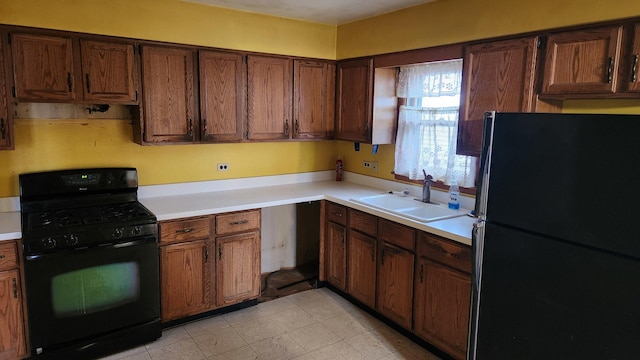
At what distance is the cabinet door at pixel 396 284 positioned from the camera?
2.98 metres

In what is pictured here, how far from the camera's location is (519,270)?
1630mm

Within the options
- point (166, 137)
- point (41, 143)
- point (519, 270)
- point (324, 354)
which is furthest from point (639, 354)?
point (41, 143)

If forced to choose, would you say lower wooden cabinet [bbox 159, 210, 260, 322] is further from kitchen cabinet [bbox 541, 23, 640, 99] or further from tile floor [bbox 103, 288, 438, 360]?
kitchen cabinet [bbox 541, 23, 640, 99]

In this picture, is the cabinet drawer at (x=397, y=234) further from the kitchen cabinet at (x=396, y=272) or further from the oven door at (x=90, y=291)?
the oven door at (x=90, y=291)

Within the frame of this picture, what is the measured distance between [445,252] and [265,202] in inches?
57.2

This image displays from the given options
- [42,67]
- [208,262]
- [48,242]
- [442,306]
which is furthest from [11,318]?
[442,306]

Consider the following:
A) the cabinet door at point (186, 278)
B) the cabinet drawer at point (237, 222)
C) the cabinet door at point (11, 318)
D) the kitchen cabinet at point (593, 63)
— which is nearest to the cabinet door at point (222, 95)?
the cabinet drawer at point (237, 222)

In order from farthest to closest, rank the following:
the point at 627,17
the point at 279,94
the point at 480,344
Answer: the point at 279,94 → the point at 627,17 → the point at 480,344

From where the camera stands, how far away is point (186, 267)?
122 inches

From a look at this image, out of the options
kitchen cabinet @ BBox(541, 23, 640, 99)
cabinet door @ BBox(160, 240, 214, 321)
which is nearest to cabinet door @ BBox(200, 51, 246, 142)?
cabinet door @ BBox(160, 240, 214, 321)

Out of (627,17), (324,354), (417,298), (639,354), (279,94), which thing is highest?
(627,17)

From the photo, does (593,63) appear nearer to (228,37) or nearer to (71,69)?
(228,37)

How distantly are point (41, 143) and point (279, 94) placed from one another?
1848mm

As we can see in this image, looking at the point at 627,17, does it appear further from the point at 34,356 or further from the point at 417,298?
the point at 34,356
